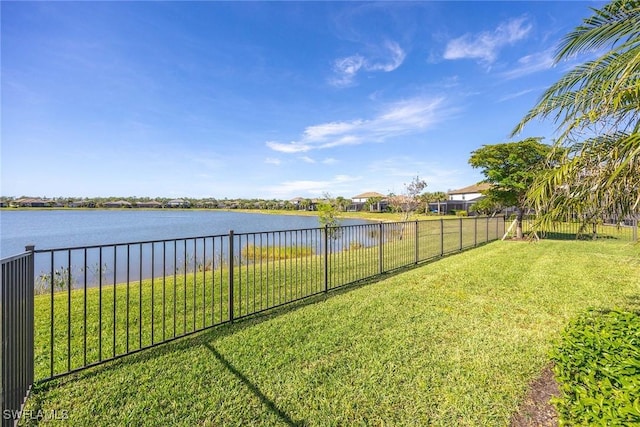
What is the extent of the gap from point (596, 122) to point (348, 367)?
12.8 feet

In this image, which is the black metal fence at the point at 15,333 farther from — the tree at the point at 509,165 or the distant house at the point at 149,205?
the distant house at the point at 149,205

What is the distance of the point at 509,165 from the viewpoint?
13.1 m

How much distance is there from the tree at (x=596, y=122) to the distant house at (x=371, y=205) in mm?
42752

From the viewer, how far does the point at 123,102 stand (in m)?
10.6

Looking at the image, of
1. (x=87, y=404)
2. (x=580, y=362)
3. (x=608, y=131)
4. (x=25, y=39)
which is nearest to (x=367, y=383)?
(x=580, y=362)

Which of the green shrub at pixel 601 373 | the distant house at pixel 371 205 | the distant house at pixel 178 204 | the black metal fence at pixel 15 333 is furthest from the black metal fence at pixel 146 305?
the distant house at pixel 178 204

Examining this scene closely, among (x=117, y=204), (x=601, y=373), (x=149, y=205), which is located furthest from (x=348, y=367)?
(x=149, y=205)

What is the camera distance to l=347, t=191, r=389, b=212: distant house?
59594 mm

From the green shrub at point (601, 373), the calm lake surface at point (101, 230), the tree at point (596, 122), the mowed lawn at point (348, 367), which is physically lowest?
the calm lake surface at point (101, 230)

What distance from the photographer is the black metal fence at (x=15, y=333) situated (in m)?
1.77

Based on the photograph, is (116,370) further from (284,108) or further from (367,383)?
(284,108)

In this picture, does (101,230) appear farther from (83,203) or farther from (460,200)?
(83,203)

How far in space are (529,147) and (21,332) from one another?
53.1ft

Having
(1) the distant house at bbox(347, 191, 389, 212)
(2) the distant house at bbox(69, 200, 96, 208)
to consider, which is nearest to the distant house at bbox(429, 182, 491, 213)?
(1) the distant house at bbox(347, 191, 389, 212)
